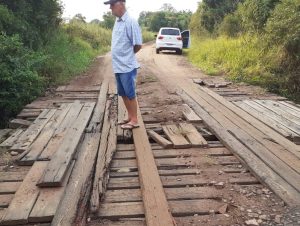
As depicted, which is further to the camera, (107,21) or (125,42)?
(107,21)

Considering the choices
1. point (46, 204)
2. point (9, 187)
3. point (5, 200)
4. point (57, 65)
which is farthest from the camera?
point (57, 65)

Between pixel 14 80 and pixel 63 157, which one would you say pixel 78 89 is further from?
pixel 63 157

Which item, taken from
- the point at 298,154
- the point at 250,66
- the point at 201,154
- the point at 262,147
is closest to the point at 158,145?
the point at 201,154

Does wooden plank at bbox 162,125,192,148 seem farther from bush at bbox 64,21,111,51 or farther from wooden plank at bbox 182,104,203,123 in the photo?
bush at bbox 64,21,111,51

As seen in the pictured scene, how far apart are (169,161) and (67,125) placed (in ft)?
7.03

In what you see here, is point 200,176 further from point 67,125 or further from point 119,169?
point 67,125

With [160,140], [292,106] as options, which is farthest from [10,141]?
[292,106]

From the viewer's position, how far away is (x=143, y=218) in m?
3.36

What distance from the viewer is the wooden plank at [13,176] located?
414 centimetres

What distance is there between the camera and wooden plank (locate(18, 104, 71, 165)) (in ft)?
15.1

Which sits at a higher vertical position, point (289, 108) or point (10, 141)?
point (10, 141)

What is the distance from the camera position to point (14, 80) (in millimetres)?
8016

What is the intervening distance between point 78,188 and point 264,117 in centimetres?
399

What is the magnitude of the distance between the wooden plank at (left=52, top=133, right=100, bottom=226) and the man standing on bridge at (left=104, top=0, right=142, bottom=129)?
1020 millimetres
